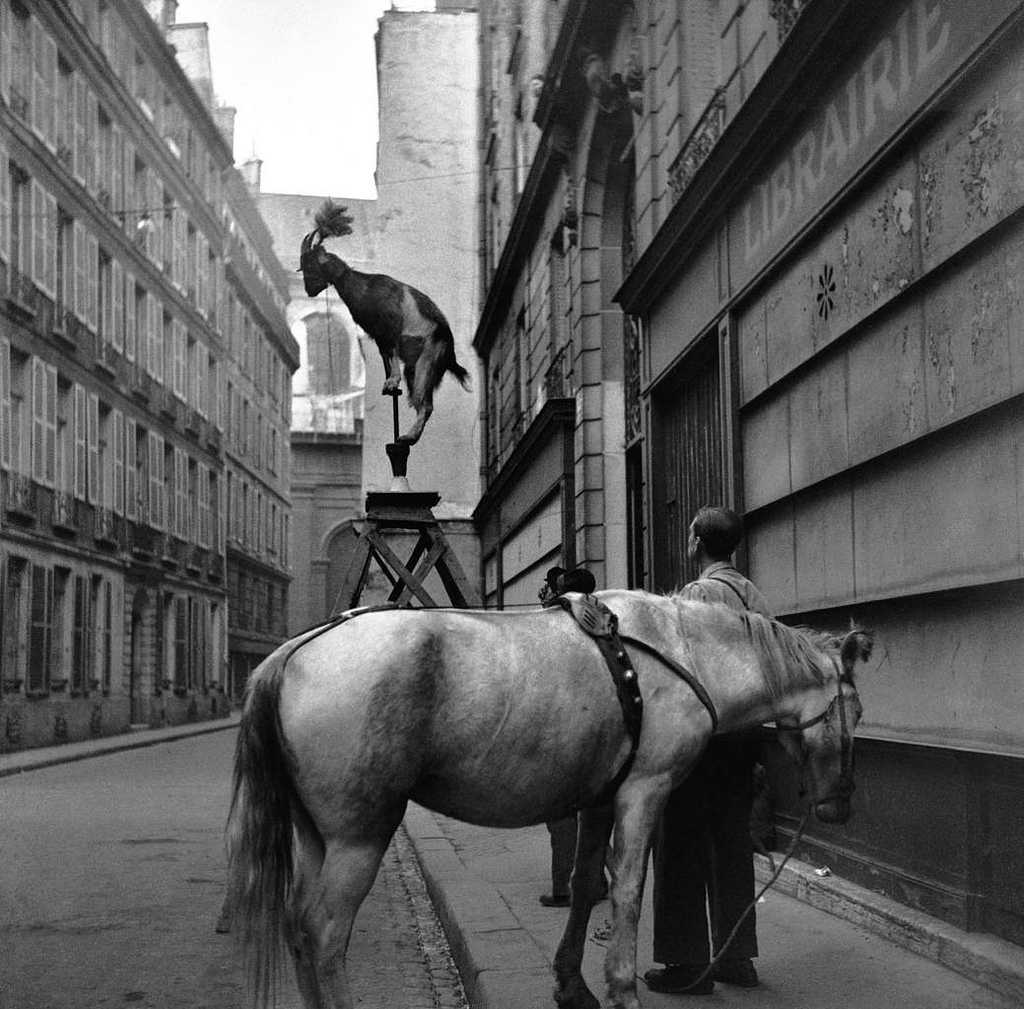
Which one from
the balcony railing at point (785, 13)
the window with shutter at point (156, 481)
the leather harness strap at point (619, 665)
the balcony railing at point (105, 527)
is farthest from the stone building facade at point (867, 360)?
the window with shutter at point (156, 481)

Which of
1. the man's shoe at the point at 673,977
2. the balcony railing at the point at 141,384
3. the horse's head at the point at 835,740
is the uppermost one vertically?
the balcony railing at the point at 141,384

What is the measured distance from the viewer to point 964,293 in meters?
5.84

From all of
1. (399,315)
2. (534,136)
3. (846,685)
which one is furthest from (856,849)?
(534,136)

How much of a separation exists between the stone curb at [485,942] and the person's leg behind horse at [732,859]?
25.6 inches

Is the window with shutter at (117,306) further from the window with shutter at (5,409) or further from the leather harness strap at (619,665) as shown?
the leather harness strap at (619,665)

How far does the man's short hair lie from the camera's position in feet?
17.5

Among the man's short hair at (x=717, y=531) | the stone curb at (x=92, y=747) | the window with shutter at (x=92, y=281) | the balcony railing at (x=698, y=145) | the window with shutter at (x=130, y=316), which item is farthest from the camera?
the window with shutter at (x=130, y=316)

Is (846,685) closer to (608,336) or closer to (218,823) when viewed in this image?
(218,823)

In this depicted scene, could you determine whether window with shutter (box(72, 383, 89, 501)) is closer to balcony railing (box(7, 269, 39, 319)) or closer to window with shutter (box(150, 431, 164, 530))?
balcony railing (box(7, 269, 39, 319))

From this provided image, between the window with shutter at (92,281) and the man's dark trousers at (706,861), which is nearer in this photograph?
the man's dark trousers at (706,861)

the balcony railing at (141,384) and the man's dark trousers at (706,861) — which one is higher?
the balcony railing at (141,384)

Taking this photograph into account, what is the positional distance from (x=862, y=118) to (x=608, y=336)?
8.28 m

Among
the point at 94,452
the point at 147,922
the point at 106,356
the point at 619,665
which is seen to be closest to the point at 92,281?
the point at 106,356

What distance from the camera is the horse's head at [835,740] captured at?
15.6ft
